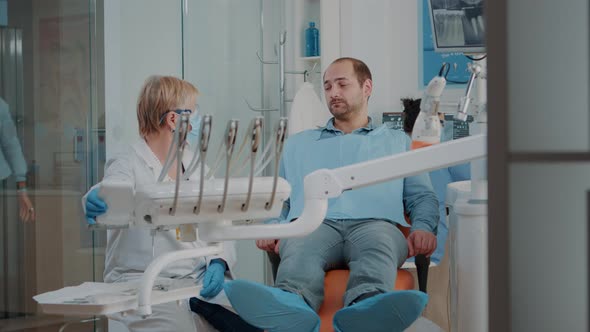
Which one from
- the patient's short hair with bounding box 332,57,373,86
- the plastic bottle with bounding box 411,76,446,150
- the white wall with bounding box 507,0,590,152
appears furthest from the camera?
the patient's short hair with bounding box 332,57,373,86

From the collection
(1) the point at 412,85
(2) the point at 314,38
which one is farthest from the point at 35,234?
(1) the point at 412,85

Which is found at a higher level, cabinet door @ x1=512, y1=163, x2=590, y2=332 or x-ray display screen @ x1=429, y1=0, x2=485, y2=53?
x-ray display screen @ x1=429, y1=0, x2=485, y2=53

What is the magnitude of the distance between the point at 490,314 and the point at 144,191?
36.3 inches

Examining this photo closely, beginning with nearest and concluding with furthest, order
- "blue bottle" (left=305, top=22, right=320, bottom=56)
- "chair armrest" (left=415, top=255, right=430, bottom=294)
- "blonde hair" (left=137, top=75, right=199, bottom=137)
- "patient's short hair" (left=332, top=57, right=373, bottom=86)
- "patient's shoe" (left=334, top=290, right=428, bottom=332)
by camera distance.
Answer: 1. "patient's shoe" (left=334, top=290, right=428, bottom=332)
2. "chair armrest" (left=415, top=255, right=430, bottom=294)
3. "blonde hair" (left=137, top=75, right=199, bottom=137)
4. "patient's short hair" (left=332, top=57, right=373, bottom=86)
5. "blue bottle" (left=305, top=22, right=320, bottom=56)

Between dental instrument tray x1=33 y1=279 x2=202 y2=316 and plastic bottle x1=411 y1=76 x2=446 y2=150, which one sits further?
plastic bottle x1=411 y1=76 x2=446 y2=150

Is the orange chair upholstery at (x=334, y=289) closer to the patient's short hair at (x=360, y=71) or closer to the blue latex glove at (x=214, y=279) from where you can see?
the blue latex glove at (x=214, y=279)

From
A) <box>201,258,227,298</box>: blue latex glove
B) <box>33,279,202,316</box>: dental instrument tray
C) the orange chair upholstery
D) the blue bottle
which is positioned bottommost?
the orange chair upholstery

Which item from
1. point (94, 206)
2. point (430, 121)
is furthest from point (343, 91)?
point (94, 206)

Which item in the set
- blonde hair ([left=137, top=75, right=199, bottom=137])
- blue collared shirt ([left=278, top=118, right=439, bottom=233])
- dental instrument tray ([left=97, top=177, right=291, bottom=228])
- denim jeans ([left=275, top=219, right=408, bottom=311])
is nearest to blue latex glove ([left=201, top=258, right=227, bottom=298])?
denim jeans ([left=275, top=219, right=408, bottom=311])

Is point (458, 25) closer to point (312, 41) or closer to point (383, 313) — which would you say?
point (383, 313)

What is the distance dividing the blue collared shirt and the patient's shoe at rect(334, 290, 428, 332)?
0.70 meters

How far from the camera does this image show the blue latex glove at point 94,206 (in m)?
1.83

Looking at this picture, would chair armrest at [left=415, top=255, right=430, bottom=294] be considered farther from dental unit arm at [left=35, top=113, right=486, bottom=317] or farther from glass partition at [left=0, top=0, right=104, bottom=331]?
glass partition at [left=0, top=0, right=104, bottom=331]

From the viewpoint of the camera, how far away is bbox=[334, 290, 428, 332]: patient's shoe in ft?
7.05
